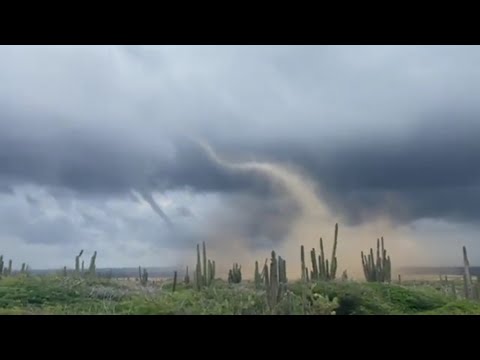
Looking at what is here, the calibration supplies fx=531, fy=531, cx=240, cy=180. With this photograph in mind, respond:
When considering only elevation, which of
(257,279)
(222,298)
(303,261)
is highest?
(303,261)

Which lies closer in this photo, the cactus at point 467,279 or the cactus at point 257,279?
the cactus at point 467,279

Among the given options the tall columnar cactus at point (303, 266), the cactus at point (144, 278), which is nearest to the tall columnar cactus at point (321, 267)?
the tall columnar cactus at point (303, 266)

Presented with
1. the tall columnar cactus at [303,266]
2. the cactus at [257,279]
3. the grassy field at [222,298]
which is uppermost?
the tall columnar cactus at [303,266]

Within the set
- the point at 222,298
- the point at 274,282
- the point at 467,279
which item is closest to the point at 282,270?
the point at 274,282

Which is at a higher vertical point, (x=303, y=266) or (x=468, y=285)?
(x=303, y=266)

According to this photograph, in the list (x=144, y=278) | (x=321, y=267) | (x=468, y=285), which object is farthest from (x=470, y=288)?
(x=144, y=278)

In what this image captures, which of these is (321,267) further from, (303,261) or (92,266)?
(92,266)

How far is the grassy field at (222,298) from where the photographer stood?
2.93 metres

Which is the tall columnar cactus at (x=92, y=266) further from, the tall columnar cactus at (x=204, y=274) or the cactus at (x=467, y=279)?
the cactus at (x=467, y=279)

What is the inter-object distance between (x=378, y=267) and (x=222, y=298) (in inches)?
35.1

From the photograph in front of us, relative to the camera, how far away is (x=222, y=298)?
2980 mm

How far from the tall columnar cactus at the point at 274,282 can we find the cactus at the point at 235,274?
0.14m

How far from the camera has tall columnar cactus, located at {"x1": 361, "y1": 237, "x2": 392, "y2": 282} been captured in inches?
115
